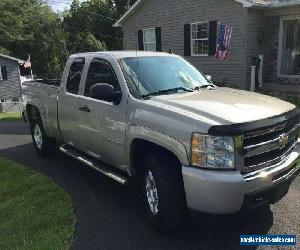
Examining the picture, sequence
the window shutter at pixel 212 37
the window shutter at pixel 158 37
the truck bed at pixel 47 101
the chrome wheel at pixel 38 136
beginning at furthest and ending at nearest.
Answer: the window shutter at pixel 158 37 < the window shutter at pixel 212 37 < the chrome wheel at pixel 38 136 < the truck bed at pixel 47 101

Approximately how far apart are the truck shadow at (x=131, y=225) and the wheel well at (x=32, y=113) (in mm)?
1927

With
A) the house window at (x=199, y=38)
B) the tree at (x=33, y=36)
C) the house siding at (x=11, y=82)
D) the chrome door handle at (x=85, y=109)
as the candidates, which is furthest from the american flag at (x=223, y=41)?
the house siding at (x=11, y=82)

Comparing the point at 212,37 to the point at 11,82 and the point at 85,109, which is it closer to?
the point at 85,109

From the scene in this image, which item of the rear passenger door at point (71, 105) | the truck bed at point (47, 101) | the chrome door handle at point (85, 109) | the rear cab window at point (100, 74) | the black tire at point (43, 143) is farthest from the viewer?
the black tire at point (43, 143)

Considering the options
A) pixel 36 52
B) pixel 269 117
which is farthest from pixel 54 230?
pixel 36 52

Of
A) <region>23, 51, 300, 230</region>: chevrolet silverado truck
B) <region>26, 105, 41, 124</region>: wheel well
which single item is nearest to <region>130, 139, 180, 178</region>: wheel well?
<region>23, 51, 300, 230</region>: chevrolet silverado truck

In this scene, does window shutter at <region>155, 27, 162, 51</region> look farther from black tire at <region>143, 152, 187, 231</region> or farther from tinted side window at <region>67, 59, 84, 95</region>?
black tire at <region>143, 152, 187, 231</region>

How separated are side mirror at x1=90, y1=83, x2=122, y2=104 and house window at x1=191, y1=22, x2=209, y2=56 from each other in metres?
12.7

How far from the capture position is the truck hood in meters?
3.94

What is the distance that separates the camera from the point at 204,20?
16766 mm

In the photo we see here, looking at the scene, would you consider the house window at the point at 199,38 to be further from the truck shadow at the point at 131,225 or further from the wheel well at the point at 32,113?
the truck shadow at the point at 131,225

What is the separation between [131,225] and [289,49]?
13.1 m

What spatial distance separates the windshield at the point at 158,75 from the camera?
16.3ft

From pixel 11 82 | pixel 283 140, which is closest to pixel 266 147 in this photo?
pixel 283 140
